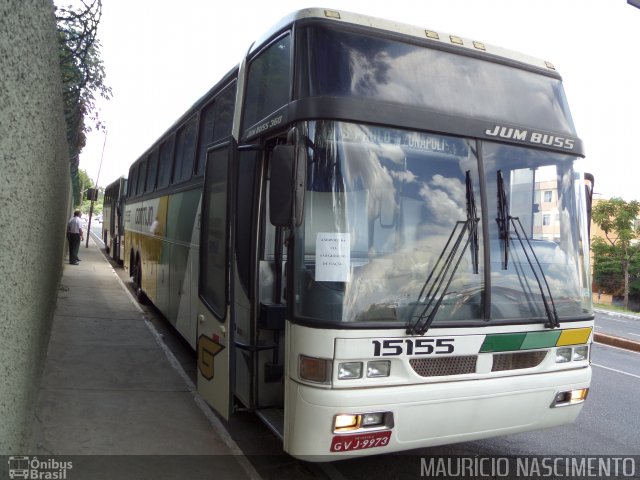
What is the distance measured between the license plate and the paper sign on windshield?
3.27 feet

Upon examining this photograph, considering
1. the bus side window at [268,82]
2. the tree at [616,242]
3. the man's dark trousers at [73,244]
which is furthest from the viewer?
the tree at [616,242]

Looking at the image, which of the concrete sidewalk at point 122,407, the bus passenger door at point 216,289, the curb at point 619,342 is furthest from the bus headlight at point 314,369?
the curb at point 619,342

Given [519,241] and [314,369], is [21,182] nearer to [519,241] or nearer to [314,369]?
[314,369]

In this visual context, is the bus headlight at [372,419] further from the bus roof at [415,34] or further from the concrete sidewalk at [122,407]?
the bus roof at [415,34]

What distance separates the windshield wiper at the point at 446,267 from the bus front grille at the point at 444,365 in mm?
231

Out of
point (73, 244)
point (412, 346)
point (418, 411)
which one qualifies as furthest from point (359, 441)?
point (73, 244)

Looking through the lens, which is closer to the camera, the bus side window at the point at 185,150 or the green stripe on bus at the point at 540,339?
the green stripe on bus at the point at 540,339

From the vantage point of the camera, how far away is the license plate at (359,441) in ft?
10.9

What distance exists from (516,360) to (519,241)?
2.89ft

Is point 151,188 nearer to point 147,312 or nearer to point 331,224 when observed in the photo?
point 147,312

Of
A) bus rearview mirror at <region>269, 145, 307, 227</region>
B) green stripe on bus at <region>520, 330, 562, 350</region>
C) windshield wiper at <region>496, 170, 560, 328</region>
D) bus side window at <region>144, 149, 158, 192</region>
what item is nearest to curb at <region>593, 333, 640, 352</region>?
green stripe on bus at <region>520, 330, 562, 350</region>

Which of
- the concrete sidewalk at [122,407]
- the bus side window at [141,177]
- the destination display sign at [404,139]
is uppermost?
the bus side window at [141,177]

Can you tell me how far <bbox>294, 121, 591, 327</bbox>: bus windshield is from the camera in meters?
3.46

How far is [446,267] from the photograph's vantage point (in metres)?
3.60
